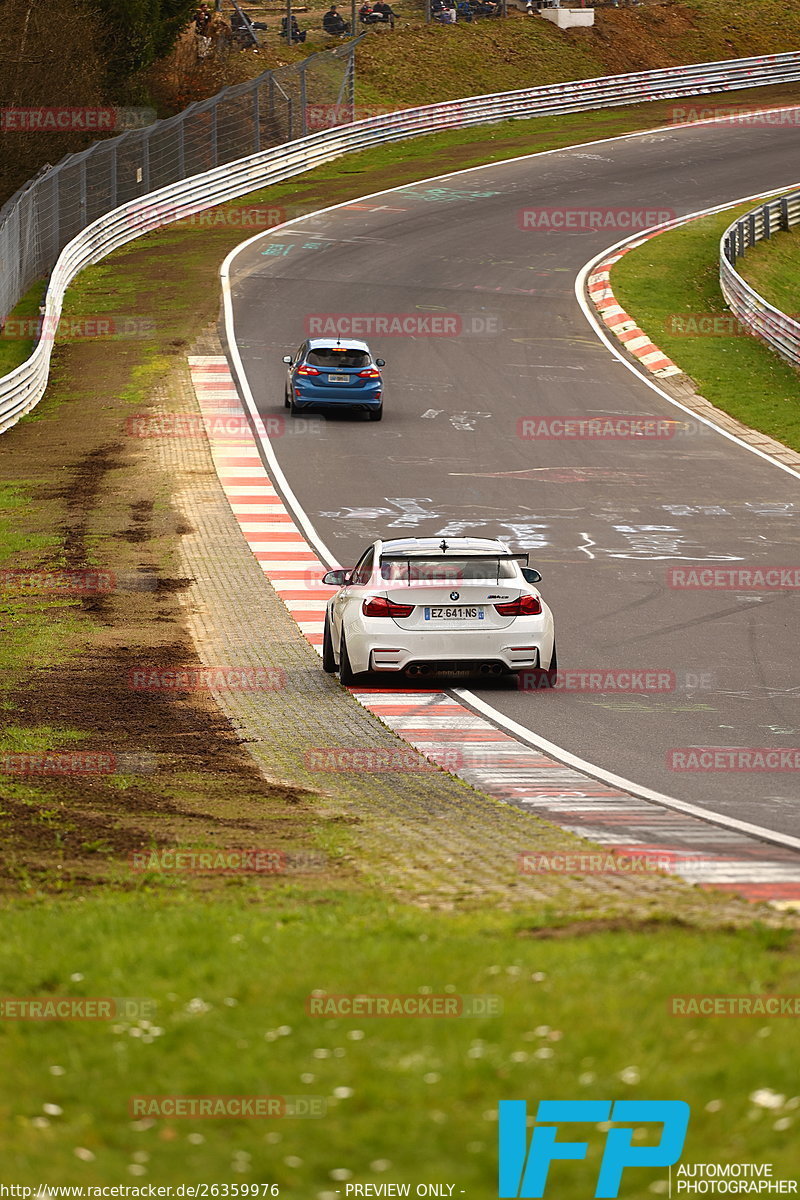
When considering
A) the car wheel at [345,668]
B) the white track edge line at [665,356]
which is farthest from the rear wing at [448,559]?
the white track edge line at [665,356]

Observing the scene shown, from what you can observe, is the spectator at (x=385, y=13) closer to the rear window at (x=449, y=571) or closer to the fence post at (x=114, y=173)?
the fence post at (x=114, y=173)

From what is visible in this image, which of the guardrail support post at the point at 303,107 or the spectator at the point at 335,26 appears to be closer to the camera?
the guardrail support post at the point at 303,107

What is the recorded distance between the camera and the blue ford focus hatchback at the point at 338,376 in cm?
3195

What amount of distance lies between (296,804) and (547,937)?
13.4ft

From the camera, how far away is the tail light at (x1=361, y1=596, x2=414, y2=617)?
50.8 ft

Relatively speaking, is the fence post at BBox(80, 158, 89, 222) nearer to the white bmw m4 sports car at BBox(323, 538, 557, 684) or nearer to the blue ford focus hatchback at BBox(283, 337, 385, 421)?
the blue ford focus hatchback at BBox(283, 337, 385, 421)

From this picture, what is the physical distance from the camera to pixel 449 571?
15820 mm

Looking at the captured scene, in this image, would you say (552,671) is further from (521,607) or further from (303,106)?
(303,106)

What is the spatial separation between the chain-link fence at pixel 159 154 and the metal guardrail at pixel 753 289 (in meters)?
17.9

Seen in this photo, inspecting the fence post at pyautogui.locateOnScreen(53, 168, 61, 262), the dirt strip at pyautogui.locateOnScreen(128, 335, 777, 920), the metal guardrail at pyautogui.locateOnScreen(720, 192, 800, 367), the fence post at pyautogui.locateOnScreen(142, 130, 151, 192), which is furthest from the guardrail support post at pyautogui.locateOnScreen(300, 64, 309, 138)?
the dirt strip at pyautogui.locateOnScreen(128, 335, 777, 920)

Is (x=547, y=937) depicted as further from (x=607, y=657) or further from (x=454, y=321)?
(x=454, y=321)

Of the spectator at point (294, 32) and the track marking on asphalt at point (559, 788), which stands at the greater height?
the spectator at point (294, 32)

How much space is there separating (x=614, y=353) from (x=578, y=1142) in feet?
113

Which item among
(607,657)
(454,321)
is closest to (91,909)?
(607,657)
